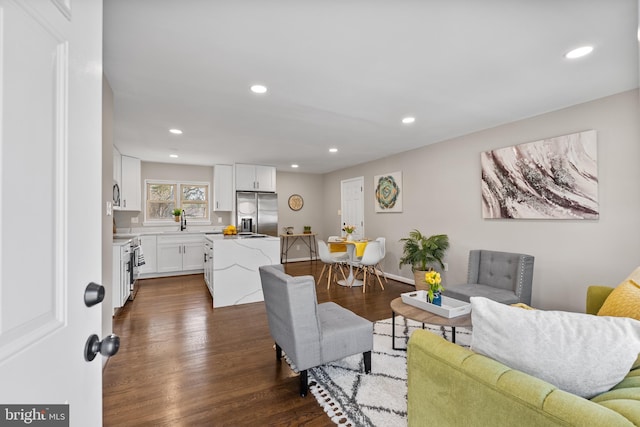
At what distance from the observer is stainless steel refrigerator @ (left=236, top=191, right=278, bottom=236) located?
253 inches

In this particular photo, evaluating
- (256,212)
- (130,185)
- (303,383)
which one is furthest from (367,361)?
(130,185)

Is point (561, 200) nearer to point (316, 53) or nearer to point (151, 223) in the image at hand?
point (316, 53)

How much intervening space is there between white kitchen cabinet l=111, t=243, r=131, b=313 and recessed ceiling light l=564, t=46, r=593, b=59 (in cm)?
463

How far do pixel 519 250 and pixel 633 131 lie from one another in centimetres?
159

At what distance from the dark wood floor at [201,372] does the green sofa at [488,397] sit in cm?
94

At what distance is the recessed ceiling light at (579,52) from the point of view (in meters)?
2.04

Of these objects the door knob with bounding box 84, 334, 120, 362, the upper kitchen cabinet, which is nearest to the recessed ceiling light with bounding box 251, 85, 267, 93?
the door knob with bounding box 84, 334, 120, 362

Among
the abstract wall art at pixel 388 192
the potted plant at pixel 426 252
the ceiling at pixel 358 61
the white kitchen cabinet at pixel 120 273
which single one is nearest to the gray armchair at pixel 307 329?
the ceiling at pixel 358 61

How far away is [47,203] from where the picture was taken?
1.89 feet

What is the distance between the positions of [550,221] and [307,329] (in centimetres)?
310

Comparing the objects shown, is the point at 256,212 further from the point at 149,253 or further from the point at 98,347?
the point at 98,347

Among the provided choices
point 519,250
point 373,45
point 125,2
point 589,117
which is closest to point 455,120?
point 589,117

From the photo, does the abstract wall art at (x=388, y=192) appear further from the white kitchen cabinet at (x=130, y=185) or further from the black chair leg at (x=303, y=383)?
the white kitchen cabinet at (x=130, y=185)

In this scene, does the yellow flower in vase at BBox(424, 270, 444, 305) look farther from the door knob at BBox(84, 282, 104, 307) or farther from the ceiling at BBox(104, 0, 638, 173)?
the door knob at BBox(84, 282, 104, 307)
